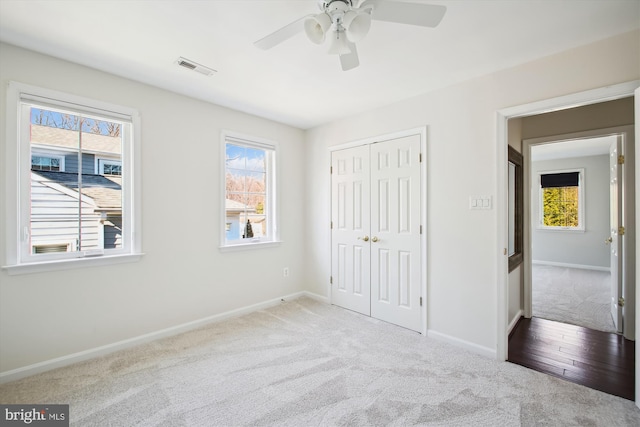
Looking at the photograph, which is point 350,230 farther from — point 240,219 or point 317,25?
point 317,25

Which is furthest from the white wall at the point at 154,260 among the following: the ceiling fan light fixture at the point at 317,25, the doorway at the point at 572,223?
the doorway at the point at 572,223

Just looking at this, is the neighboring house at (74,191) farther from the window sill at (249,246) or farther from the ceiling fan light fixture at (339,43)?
the ceiling fan light fixture at (339,43)

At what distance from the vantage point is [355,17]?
4.91ft

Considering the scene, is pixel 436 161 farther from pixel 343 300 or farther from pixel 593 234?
pixel 593 234

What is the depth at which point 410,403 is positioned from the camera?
1.95 metres

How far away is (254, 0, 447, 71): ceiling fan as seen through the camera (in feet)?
4.74

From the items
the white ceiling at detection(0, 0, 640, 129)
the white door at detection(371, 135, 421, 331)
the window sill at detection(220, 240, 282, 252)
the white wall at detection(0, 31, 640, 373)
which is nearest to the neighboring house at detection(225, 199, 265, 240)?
the window sill at detection(220, 240, 282, 252)

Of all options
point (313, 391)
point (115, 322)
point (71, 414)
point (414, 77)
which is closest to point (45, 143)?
point (115, 322)

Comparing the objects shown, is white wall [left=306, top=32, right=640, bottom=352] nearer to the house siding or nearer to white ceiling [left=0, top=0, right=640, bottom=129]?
white ceiling [left=0, top=0, right=640, bottom=129]

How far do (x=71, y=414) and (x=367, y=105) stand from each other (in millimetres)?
3680

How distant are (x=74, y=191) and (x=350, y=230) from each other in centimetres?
288

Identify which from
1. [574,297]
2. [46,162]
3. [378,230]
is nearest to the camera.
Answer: [46,162]

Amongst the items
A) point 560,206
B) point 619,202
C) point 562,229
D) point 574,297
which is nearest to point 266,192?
point 619,202

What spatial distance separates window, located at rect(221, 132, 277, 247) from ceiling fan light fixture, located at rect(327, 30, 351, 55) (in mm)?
2119
